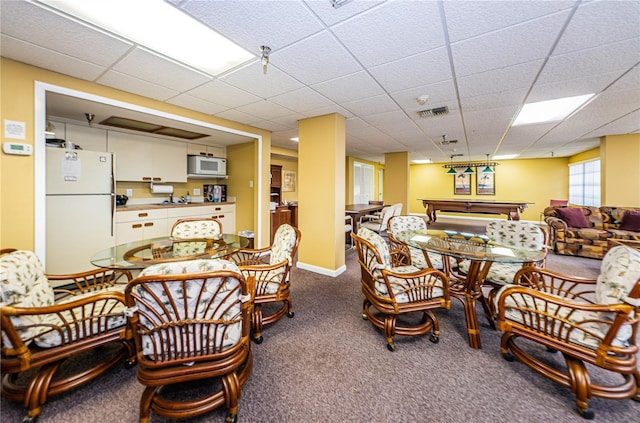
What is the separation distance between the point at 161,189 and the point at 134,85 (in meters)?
2.27

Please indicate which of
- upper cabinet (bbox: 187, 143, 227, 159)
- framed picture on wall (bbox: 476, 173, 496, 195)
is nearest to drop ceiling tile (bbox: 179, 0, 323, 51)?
upper cabinet (bbox: 187, 143, 227, 159)

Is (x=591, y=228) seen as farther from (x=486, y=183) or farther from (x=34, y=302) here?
(x=34, y=302)

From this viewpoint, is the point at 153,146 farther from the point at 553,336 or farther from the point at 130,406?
the point at 553,336

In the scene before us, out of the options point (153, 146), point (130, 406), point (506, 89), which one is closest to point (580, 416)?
point (130, 406)

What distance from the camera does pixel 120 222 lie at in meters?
3.59

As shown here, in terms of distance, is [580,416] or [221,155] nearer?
[580,416]

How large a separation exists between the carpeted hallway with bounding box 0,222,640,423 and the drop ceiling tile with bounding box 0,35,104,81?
2581mm

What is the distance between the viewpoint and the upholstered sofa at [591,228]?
4.27 meters

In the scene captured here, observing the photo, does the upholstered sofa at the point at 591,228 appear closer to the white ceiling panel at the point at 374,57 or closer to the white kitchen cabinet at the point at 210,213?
the white ceiling panel at the point at 374,57

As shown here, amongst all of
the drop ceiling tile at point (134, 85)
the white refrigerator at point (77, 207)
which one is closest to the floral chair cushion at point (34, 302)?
the white refrigerator at point (77, 207)

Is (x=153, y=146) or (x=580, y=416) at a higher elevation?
(x=153, y=146)

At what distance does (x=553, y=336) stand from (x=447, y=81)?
2410 millimetres

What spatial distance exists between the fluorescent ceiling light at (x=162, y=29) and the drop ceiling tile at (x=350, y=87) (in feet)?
2.88

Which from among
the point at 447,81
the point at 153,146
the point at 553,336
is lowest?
the point at 553,336
